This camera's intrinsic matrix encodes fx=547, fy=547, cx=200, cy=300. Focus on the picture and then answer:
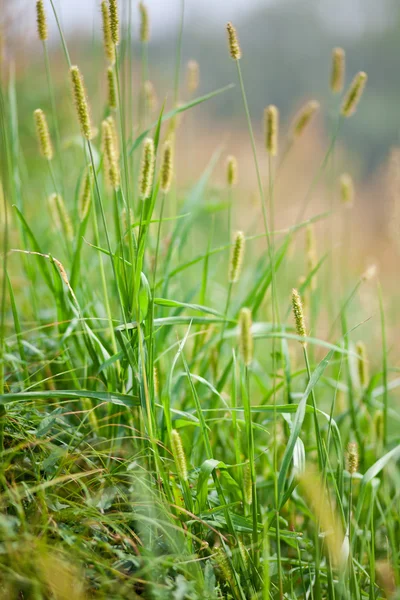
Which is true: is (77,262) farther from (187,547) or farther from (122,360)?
(187,547)

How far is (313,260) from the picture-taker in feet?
5.02

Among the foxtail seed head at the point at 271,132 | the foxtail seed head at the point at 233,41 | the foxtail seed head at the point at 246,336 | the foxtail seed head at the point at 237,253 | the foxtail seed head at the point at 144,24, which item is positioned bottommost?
the foxtail seed head at the point at 246,336

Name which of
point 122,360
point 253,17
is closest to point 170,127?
point 122,360

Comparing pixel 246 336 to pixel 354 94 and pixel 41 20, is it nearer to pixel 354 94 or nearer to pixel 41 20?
pixel 41 20

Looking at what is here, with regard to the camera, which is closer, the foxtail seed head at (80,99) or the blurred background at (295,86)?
the foxtail seed head at (80,99)

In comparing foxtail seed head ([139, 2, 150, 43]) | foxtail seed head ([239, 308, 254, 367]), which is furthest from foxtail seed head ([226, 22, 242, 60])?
foxtail seed head ([239, 308, 254, 367])

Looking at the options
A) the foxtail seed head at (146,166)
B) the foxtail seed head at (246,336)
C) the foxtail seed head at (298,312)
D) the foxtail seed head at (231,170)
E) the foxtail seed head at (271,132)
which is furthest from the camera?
the foxtail seed head at (231,170)

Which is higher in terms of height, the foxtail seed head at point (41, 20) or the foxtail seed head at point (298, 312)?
the foxtail seed head at point (41, 20)

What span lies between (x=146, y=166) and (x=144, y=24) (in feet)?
2.07

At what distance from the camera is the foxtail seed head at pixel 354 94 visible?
4.20 feet

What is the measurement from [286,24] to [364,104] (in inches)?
93.3

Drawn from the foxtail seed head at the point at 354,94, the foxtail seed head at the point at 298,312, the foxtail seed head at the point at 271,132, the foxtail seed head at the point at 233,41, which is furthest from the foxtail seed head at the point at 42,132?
the foxtail seed head at the point at 354,94

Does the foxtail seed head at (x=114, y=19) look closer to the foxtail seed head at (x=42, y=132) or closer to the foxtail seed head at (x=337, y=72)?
the foxtail seed head at (x=42, y=132)

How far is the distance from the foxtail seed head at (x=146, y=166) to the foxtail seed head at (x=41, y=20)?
33 centimetres
